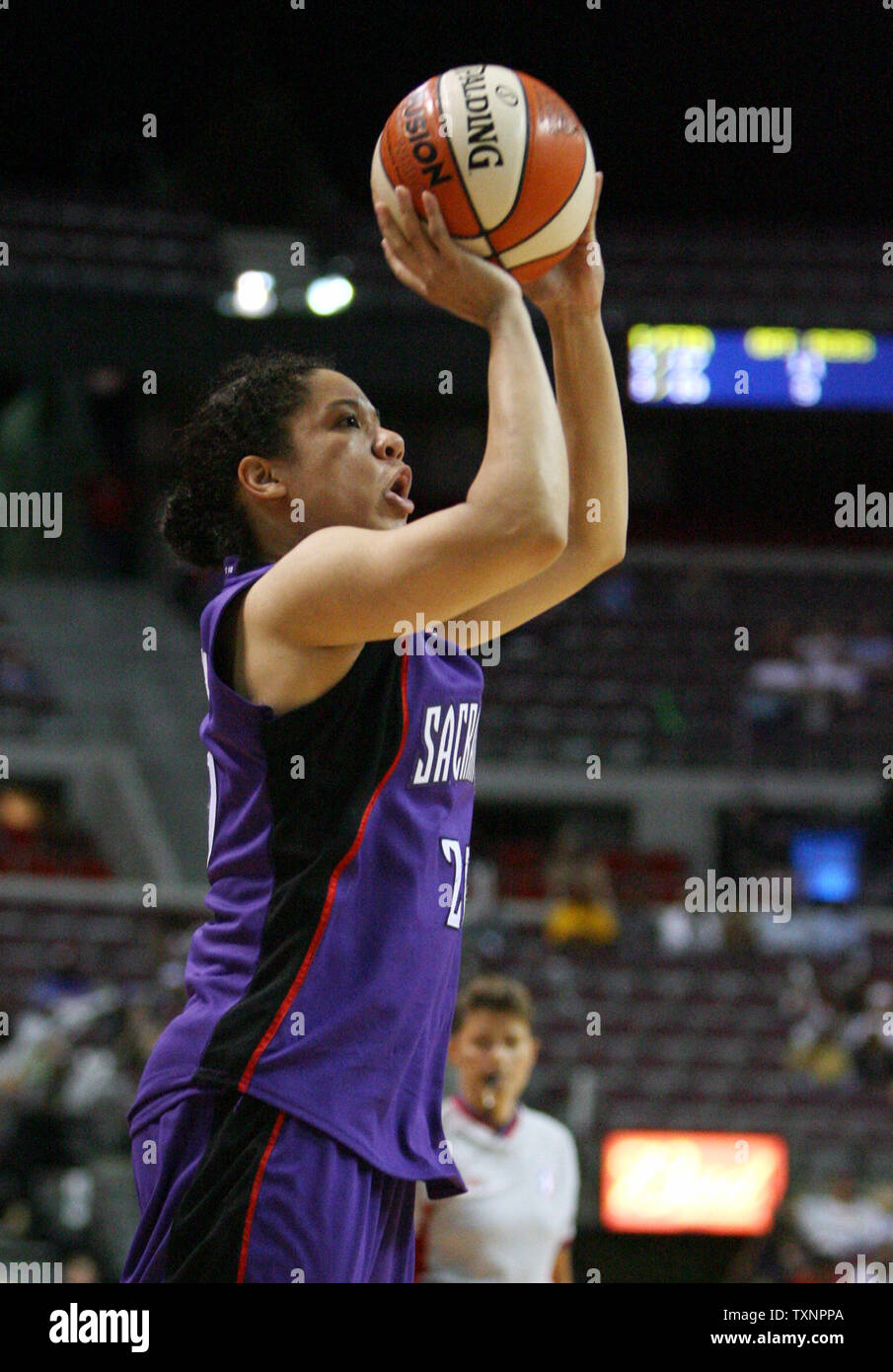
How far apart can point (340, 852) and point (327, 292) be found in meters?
12.9

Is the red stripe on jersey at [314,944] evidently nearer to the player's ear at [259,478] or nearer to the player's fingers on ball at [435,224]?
the player's ear at [259,478]

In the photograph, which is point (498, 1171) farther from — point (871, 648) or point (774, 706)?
point (871, 648)

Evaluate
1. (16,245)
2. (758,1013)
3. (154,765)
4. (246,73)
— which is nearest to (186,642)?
(154,765)

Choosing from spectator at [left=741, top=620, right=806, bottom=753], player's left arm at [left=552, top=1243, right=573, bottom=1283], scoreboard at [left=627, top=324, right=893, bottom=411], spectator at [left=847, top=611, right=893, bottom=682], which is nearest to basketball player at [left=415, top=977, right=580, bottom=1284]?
player's left arm at [left=552, top=1243, right=573, bottom=1283]

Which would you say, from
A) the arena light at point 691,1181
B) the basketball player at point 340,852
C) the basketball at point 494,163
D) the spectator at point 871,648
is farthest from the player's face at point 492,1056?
the spectator at point 871,648

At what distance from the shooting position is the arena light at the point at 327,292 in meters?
14.4

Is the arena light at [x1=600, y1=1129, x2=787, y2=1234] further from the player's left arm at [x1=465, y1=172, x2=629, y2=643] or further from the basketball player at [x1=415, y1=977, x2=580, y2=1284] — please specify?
the player's left arm at [x1=465, y1=172, x2=629, y2=643]

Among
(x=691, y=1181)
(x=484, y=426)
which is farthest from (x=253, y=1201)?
(x=484, y=426)

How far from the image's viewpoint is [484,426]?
1739 centimetres

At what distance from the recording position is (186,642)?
15.1 m

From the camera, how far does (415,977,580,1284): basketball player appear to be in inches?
157

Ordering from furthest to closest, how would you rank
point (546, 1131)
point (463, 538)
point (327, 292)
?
point (327, 292) → point (546, 1131) → point (463, 538)
